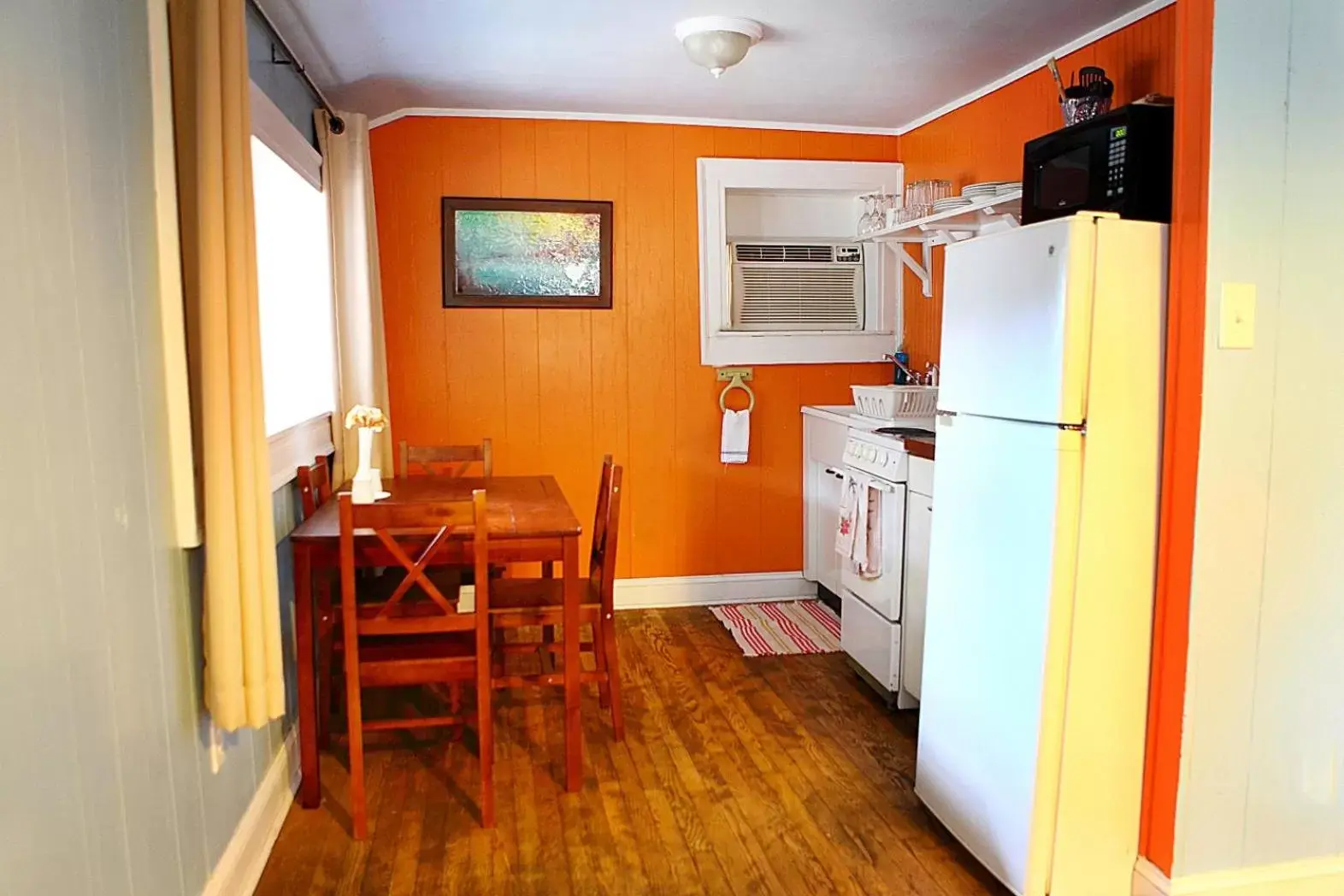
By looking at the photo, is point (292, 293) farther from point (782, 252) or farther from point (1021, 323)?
point (1021, 323)

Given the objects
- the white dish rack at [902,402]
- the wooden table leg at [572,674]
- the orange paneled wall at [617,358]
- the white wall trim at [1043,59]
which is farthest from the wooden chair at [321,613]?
the white wall trim at [1043,59]

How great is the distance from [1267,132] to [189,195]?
7.18ft

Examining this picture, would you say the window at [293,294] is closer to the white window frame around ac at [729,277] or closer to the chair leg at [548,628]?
the chair leg at [548,628]

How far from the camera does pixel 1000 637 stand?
215cm

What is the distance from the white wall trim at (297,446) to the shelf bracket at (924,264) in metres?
2.57

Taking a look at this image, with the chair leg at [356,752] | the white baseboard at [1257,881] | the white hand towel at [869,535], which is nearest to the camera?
the white baseboard at [1257,881]

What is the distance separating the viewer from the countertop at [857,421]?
9.70 feet

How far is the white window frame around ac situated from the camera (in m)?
4.25

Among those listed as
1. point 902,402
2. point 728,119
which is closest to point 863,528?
point 902,402

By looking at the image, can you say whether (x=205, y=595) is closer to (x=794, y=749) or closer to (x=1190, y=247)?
(x=794, y=749)

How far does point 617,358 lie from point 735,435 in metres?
0.66

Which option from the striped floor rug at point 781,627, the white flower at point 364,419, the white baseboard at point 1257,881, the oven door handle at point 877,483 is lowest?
the striped floor rug at point 781,627

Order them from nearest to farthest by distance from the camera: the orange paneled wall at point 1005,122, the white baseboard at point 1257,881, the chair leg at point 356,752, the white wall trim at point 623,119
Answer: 1. the white baseboard at point 1257,881
2. the chair leg at point 356,752
3. the orange paneled wall at point 1005,122
4. the white wall trim at point 623,119

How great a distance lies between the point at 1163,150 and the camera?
83.9 inches
